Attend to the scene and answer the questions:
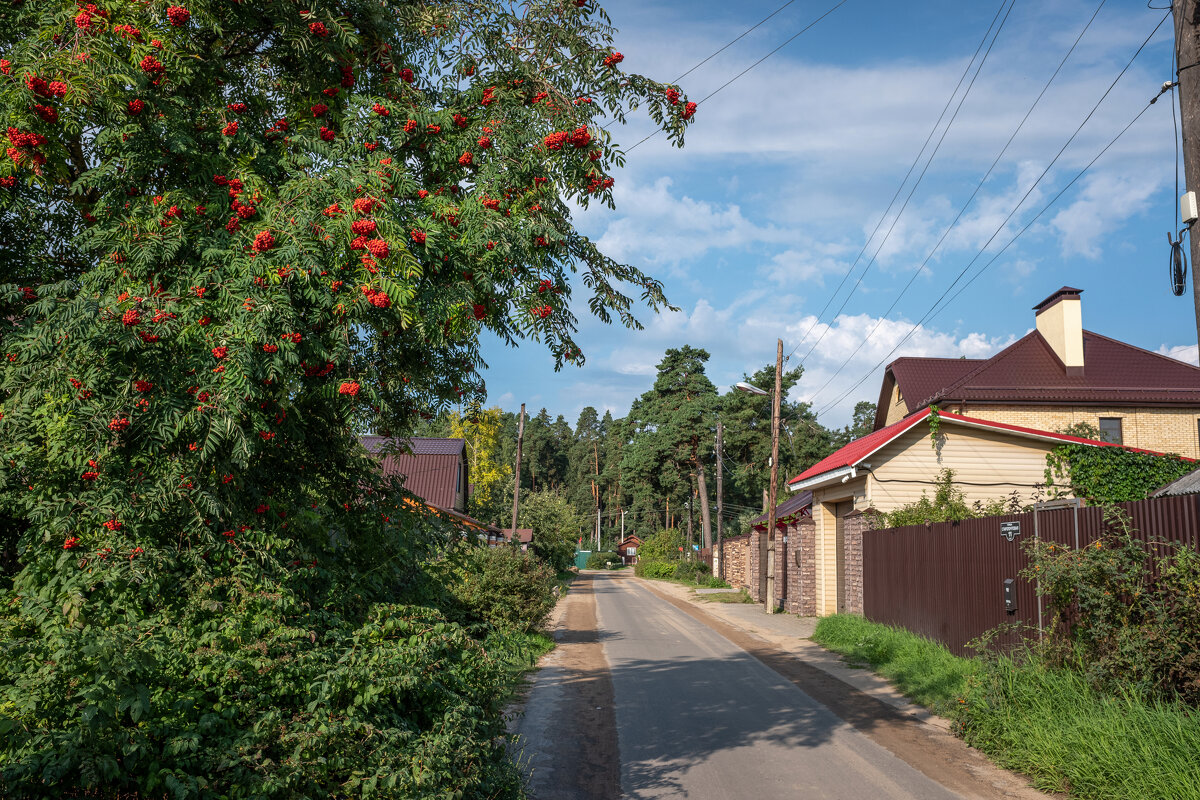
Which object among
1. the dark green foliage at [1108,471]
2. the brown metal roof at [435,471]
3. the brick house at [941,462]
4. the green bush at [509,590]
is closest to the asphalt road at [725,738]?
the green bush at [509,590]

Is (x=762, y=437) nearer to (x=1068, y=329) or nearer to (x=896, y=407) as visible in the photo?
(x=896, y=407)

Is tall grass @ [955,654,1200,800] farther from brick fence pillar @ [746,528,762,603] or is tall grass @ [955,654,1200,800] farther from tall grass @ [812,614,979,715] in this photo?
brick fence pillar @ [746,528,762,603]

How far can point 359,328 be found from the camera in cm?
492

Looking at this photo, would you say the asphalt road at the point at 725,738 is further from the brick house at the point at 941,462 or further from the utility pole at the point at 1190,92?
the brick house at the point at 941,462

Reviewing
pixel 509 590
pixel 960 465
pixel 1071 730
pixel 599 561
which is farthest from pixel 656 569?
pixel 1071 730

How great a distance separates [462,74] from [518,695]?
25.1ft

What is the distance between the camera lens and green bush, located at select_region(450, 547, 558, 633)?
14875mm

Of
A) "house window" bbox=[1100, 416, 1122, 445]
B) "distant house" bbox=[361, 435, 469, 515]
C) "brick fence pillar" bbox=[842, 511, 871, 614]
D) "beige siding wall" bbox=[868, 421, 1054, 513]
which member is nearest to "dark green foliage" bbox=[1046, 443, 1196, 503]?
Result: "beige siding wall" bbox=[868, 421, 1054, 513]

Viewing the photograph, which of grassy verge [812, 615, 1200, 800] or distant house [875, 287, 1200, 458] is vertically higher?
distant house [875, 287, 1200, 458]

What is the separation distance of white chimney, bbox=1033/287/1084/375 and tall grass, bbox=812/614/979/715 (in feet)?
56.0

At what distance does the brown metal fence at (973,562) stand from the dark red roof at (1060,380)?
44.3 feet

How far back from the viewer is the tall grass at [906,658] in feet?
32.0

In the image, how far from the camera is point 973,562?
11516 mm

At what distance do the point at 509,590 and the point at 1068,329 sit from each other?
2331 centimetres
